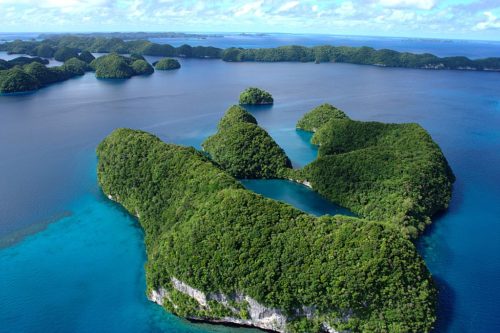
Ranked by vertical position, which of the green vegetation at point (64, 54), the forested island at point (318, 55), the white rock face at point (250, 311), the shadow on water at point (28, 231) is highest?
the forested island at point (318, 55)

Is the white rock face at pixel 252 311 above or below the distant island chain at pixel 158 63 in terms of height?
below

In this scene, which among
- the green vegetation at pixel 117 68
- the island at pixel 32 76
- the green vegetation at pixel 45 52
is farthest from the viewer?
the green vegetation at pixel 45 52

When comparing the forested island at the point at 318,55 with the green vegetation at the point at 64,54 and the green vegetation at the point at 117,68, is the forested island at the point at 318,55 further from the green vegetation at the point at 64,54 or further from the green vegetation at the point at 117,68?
the green vegetation at the point at 117,68

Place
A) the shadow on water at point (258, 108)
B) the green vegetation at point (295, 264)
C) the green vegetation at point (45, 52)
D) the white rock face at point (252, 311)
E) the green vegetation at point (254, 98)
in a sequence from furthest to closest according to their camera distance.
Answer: the green vegetation at point (45, 52), the green vegetation at point (254, 98), the shadow on water at point (258, 108), the white rock face at point (252, 311), the green vegetation at point (295, 264)

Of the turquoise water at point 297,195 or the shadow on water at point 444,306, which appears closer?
the shadow on water at point 444,306

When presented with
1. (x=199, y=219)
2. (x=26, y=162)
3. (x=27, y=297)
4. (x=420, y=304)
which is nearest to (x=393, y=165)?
(x=420, y=304)

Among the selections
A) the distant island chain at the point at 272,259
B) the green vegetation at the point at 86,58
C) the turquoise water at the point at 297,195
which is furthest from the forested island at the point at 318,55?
the distant island chain at the point at 272,259

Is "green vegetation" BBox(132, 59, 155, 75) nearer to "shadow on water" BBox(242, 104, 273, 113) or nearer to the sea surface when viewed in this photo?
the sea surface
